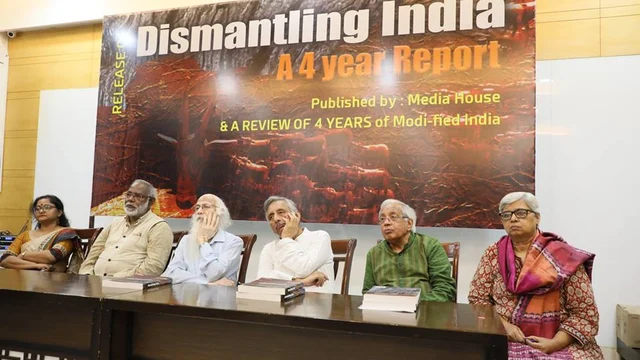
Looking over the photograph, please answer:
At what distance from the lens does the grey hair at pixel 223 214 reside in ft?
12.9

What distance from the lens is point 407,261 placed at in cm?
288

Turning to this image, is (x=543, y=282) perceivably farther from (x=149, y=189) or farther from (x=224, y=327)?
(x=149, y=189)

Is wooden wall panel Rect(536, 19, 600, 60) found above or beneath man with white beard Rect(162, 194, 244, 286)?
above

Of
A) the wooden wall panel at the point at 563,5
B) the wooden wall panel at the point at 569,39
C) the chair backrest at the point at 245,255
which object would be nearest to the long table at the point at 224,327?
the chair backrest at the point at 245,255

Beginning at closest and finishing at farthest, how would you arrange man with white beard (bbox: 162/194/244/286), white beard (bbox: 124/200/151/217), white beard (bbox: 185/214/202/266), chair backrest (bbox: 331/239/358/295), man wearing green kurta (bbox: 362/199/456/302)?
1. man wearing green kurta (bbox: 362/199/456/302)
2. chair backrest (bbox: 331/239/358/295)
3. man with white beard (bbox: 162/194/244/286)
4. white beard (bbox: 185/214/202/266)
5. white beard (bbox: 124/200/151/217)

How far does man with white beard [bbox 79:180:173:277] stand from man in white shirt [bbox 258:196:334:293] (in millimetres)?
729

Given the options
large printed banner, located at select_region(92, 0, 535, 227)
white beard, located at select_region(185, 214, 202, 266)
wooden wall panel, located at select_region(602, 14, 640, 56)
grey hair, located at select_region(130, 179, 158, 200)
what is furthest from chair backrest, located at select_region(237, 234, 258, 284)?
wooden wall panel, located at select_region(602, 14, 640, 56)

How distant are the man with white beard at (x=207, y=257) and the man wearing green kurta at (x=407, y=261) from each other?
0.93 m

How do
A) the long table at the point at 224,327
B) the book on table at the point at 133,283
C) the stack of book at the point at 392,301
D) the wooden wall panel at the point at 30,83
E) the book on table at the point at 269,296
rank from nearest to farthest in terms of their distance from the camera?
1. the long table at the point at 224,327
2. the stack of book at the point at 392,301
3. the book on table at the point at 269,296
4. the book on table at the point at 133,283
5. the wooden wall panel at the point at 30,83

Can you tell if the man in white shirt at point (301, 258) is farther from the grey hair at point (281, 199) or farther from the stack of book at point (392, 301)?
the stack of book at point (392, 301)

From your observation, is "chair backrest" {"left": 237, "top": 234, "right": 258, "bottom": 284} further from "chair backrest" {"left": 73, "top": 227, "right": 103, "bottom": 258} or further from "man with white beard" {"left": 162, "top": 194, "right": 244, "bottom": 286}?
"chair backrest" {"left": 73, "top": 227, "right": 103, "bottom": 258}

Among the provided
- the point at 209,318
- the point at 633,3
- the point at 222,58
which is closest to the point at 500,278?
the point at 209,318

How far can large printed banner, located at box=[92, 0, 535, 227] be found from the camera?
11.4 ft

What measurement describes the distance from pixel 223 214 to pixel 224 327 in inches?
81.1
